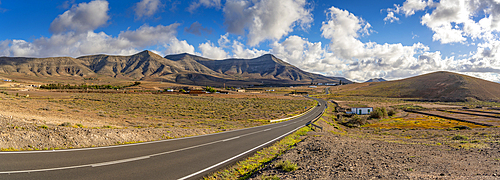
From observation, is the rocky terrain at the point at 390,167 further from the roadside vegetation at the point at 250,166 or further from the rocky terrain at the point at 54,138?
the rocky terrain at the point at 54,138

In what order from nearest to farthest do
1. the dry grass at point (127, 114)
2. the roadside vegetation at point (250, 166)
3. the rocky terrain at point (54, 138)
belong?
the roadside vegetation at point (250, 166) → the rocky terrain at point (54, 138) → the dry grass at point (127, 114)

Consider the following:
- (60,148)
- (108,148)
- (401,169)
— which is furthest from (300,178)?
(60,148)

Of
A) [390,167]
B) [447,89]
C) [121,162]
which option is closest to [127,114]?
[121,162]

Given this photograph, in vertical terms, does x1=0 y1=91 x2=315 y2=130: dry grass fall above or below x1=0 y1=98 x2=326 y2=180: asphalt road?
below

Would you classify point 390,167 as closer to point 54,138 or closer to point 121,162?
point 121,162

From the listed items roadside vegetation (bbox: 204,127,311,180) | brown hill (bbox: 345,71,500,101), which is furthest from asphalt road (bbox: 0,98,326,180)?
brown hill (bbox: 345,71,500,101)

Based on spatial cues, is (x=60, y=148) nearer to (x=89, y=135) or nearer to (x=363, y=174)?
(x=89, y=135)

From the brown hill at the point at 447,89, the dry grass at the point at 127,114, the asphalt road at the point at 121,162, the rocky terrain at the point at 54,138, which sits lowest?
the dry grass at the point at 127,114

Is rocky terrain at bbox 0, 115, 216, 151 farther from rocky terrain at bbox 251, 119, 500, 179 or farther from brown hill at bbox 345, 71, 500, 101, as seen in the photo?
brown hill at bbox 345, 71, 500, 101

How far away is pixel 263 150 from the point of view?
13398mm

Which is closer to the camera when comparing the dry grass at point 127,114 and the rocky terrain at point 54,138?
the rocky terrain at point 54,138

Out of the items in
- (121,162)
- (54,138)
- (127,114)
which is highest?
(54,138)

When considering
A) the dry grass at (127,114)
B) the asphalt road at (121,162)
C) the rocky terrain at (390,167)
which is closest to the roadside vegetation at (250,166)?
the rocky terrain at (390,167)

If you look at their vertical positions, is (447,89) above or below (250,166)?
above
